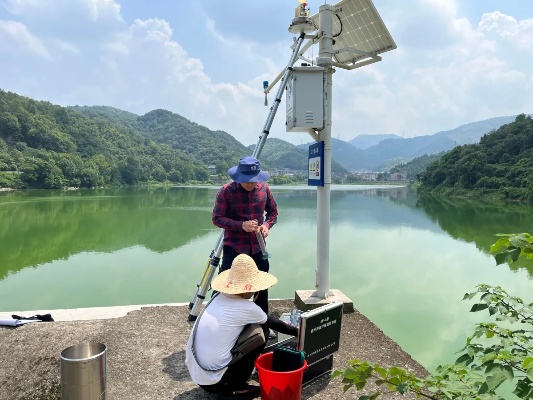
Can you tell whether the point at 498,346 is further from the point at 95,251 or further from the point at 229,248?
the point at 95,251

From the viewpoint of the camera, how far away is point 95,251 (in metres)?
11.7

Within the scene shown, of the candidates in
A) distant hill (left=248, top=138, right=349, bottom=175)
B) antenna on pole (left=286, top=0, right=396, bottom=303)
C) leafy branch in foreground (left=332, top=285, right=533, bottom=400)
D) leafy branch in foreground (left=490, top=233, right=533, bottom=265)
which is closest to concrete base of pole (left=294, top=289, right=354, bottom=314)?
antenna on pole (left=286, top=0, right=396, bottom=303)

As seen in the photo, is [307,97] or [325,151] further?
[325,151]

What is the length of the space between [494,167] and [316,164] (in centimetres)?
4433

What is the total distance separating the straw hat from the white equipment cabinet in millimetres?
1804

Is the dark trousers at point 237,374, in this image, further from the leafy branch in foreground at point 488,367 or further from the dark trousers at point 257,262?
the leafy branch in foreground at point 488,367

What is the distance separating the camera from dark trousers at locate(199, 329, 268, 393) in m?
2.32

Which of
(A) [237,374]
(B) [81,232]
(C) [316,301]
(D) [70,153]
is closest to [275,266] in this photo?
(C) [316,301]

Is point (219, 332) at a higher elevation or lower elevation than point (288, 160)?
lower

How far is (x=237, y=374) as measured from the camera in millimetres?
2354

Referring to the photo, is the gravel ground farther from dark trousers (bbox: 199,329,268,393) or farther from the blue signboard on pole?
the blue signboard on pole

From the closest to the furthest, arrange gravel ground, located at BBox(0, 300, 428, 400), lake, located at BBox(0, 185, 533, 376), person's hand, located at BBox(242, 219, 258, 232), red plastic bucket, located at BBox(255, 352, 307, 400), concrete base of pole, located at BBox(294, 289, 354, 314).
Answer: red plastic bucket, located at BBox(255, 352, 307, 400) → gravel ground, located at BBox(0, 300, 428, 400) → person's hand, located at BBox(242, 219, 258, 232) → concrete base of pole, located at BBox(294, 289, 354, 314) → lake, located at BBox(0, 185, 533, 376)

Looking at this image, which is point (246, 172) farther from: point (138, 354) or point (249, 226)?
point (138, 354)

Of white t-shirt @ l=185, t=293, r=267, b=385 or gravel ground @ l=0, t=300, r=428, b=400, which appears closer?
white t-shirt @ l=185, t=293, r=267, b=385
